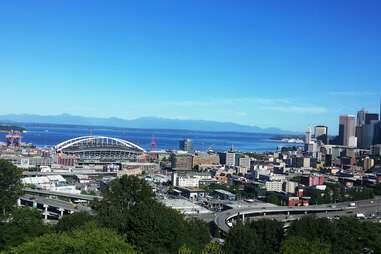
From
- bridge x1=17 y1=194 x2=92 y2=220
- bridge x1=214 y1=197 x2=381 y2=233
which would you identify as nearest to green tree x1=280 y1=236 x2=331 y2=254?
bridge x1=214 y1=197 x2=381 y2=233

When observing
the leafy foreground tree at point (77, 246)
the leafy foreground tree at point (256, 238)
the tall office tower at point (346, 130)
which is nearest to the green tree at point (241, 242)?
the leafy foreground tree at point (256, 238)

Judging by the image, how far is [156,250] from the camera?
1117 centimetres

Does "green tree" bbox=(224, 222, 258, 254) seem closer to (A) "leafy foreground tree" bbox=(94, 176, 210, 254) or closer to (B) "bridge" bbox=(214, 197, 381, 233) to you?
(A) "leafy foreground tree" bbox=(94, 176, 210, 254)

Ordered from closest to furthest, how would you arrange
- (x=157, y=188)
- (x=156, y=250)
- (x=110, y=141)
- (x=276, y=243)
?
(x=156, y=250), (x=276, y=243), (x=157, y=188), (x=110, y=141)

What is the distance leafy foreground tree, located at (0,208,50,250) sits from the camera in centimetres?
1149

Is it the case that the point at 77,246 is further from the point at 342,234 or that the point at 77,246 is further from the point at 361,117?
the point at 361,117

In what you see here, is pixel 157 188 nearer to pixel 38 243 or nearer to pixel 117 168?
pixel 117 168

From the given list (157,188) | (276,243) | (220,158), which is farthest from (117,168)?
(276,243)

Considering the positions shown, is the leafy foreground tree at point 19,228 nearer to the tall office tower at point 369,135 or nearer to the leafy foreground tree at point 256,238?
the leafy foreground tree at point 256,238

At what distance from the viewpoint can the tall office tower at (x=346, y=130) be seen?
80625 mm

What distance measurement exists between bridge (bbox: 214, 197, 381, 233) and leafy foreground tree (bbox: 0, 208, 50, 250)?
989cm

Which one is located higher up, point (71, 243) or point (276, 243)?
point (71, 243)

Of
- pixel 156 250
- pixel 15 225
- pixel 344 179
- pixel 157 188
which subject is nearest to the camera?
pixel 156 250

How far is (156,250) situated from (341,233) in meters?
5.30
